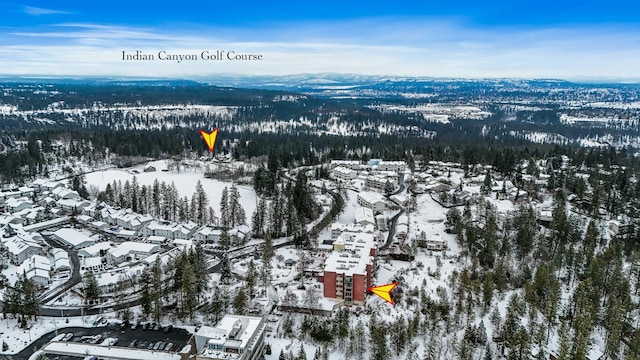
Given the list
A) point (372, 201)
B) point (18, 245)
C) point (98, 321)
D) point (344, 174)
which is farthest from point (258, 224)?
point (344, 174)

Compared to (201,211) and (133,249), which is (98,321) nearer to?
(133,249)

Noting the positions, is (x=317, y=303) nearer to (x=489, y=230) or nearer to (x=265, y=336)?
(x=265, y=336)

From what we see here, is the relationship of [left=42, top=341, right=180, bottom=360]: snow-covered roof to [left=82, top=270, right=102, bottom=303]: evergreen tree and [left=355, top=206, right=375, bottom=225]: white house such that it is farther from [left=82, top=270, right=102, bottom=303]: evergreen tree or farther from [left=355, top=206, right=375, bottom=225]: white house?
[left=355, top=206, right=375, bottom=225]: white house

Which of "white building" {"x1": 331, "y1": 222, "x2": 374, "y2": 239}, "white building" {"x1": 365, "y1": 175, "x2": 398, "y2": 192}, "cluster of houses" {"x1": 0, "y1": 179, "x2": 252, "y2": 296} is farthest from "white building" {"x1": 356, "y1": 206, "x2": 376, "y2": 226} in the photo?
"white building" {"x1": 365, "y1": 175, "x2": 398, "y2": 192}

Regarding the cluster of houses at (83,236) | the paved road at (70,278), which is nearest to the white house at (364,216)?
the cluster of houses at (83,236)

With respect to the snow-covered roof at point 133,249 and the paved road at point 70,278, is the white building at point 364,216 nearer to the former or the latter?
the snow-covered roof at point 133,249

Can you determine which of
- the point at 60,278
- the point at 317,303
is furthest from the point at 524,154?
the point at 60,278
